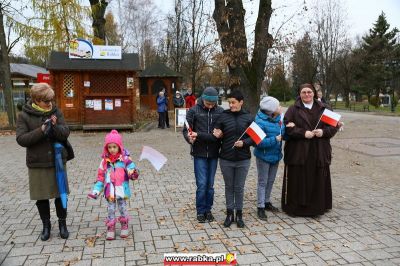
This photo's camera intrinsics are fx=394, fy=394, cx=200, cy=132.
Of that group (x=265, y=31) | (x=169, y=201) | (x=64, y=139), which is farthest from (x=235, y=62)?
(x=64, y=139)

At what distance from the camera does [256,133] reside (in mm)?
4895

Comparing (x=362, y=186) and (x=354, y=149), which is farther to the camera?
(x=354, y=149)

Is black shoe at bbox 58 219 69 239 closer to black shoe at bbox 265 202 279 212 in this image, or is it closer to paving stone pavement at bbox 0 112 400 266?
paving stone pavement at bbox 0 112 400 266

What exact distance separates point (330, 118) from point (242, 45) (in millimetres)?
6720

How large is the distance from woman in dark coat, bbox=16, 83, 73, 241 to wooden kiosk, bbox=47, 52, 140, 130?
1147 cm

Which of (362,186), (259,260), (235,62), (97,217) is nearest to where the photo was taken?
(259,260)

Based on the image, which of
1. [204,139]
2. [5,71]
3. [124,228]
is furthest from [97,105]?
[124,228]

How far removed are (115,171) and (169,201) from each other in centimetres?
192

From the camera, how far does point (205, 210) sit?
17.8 feet

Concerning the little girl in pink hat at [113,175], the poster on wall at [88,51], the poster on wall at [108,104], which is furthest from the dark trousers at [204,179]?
the poster on wall at [88,51]

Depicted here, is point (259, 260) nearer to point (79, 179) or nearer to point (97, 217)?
point (97, 217)

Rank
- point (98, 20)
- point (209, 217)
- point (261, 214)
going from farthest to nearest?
point (98, 20) < point (261, 214) < point (209, 217)

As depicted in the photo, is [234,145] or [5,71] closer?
[234,145]

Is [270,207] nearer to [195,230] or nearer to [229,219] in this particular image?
[229,219]
